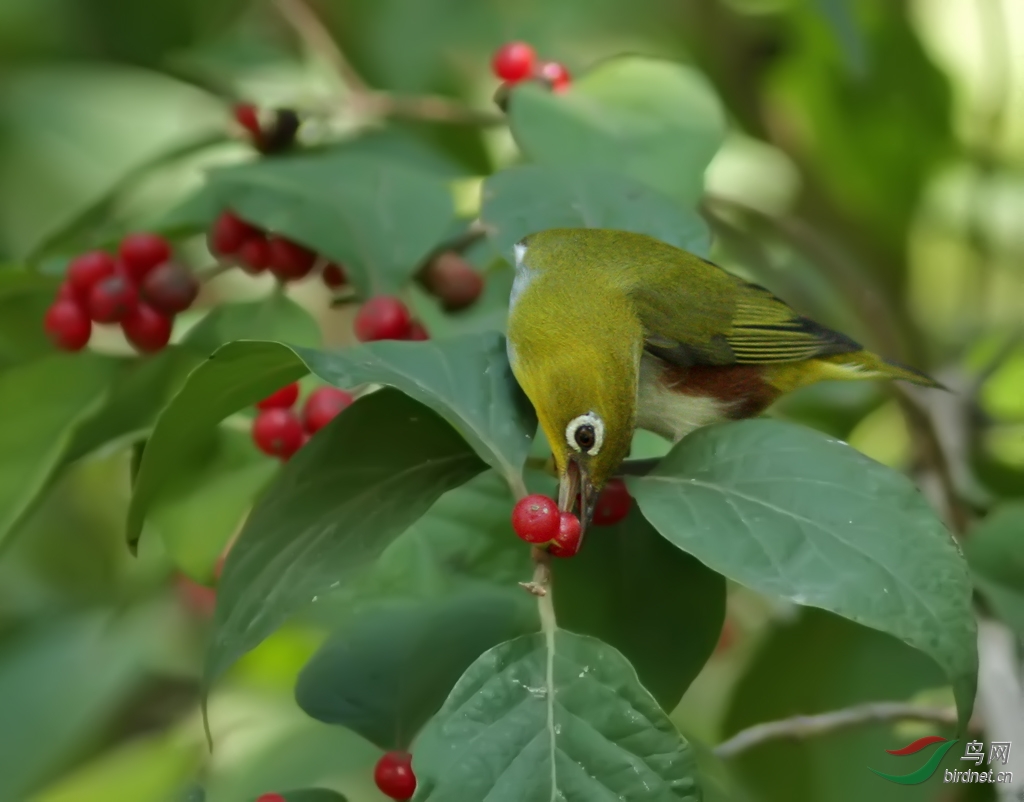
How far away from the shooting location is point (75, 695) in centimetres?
235

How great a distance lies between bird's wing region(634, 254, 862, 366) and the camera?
1.79 m

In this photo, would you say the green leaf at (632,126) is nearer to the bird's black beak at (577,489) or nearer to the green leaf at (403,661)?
the bird's black beak at (577,489)

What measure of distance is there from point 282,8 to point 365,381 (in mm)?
Answer: 1521

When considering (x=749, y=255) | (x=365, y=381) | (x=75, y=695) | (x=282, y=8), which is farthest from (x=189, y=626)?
(x=365, y=381)

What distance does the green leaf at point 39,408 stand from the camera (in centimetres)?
156

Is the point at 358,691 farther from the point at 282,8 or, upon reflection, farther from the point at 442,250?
the point at 282,8

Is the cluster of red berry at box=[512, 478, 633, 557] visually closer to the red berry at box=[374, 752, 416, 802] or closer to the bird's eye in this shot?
the bird's eye

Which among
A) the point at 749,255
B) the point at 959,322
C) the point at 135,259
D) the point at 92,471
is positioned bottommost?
the point at 92,471

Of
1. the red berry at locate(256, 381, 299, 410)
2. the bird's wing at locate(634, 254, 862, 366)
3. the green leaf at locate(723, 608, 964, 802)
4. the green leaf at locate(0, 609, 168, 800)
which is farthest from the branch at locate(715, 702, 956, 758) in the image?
the green leaf at locate(0, 609, 168, 800)

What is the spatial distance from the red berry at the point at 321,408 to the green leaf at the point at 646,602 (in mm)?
375

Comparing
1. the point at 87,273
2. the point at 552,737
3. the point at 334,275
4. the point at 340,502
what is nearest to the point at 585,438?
the point at 340,502

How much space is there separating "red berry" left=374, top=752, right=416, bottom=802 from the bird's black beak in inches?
12.9

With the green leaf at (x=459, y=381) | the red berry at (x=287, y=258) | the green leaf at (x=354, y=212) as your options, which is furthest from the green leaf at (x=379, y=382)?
the red berry at (x=287, y=258)

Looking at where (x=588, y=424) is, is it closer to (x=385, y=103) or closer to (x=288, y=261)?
(x=288, y=261)
